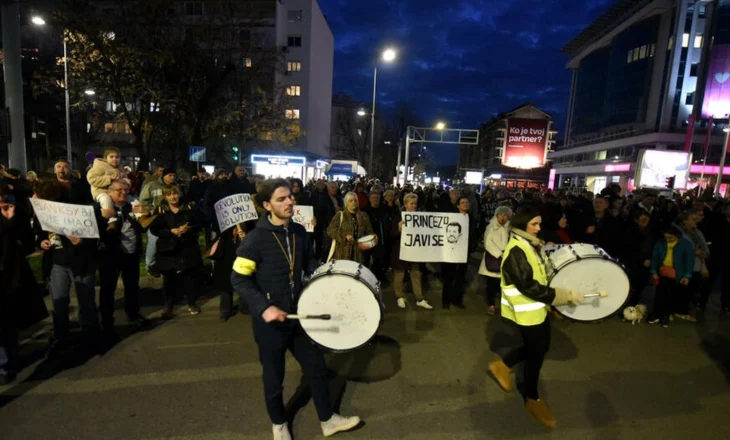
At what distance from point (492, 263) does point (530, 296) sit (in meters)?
2.73

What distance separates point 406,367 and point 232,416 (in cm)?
190

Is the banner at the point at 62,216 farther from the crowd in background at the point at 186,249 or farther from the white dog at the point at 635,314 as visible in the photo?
the white dog at the point at 635,314

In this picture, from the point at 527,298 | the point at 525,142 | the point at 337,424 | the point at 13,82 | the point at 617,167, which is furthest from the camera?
the point at 617,167

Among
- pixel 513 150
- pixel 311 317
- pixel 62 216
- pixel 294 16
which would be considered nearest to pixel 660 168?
pixel 513 150

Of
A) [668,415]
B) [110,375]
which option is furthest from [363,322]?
[668,415]

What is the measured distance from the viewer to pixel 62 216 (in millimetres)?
4227

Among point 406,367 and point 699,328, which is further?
point 699,328

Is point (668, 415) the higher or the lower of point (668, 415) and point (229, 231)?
the lower

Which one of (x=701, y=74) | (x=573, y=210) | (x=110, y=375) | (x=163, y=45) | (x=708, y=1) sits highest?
(x=708, y=1)

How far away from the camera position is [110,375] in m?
4.17

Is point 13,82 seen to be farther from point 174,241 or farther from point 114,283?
point 114,283

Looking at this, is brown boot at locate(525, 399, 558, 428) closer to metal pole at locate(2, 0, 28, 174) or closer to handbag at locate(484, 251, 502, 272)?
handbag at locate(484, 251, 502, 272)

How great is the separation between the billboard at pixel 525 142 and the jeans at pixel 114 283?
16217 millimetres

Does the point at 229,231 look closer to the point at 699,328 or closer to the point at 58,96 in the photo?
the point at 699,328
